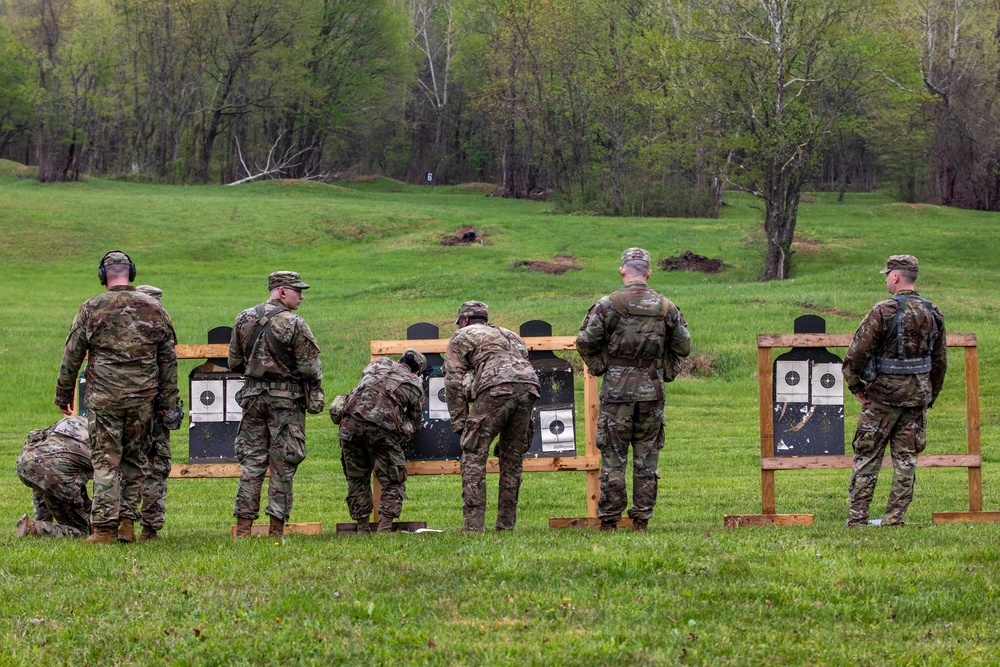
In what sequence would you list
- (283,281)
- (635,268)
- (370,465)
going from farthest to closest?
(370,465)
(635,268)
(283,281)

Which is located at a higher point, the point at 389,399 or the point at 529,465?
the point at 389,399

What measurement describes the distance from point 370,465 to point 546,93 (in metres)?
52.8

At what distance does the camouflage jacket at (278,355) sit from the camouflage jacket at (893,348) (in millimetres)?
4219

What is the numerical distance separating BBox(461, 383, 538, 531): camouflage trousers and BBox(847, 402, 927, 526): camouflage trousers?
267cm

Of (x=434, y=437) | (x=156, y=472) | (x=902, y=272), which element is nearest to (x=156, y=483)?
(x=156, y=472)

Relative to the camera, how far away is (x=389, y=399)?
9711mm

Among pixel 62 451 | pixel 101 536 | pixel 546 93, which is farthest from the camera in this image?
pixel 546 93

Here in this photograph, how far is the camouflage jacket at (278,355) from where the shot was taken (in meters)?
9.09

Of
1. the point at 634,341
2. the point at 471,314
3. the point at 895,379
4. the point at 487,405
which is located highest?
the point at 471,314

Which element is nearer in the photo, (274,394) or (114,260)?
(114,260)

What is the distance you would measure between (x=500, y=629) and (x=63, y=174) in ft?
196

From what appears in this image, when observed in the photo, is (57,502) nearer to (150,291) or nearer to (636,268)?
(150,291)

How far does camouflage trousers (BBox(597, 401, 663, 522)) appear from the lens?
9.27 metres

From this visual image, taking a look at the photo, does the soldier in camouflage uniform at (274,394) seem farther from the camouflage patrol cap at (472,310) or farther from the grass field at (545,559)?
the camouflage patrol cap at (472,310)
